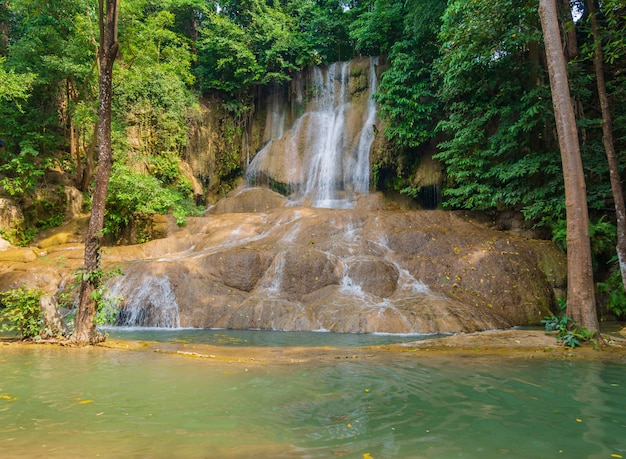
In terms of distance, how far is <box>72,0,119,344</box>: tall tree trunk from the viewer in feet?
21.6

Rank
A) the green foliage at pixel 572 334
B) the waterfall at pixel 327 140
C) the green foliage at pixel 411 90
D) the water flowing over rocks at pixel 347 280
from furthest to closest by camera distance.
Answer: the waterfall at pixel 327 140 < the green foliage at pixel 411 90 < the water flowing over rocks at pixel 347 280 < the green foliage at pixel 572 334

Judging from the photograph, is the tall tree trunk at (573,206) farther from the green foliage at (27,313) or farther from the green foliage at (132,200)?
the green foliage at (132,200)

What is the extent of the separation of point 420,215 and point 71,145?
16.7 metres

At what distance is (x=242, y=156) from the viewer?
954 inches

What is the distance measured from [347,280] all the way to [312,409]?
718 centimetres

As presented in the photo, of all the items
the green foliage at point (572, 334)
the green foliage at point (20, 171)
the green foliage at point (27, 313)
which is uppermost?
the green foliage at point (20, 171)

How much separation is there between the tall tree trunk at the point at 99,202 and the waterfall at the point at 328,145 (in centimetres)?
1299

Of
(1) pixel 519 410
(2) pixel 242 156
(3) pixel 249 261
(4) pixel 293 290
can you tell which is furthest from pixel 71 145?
(1) pixel 519 410

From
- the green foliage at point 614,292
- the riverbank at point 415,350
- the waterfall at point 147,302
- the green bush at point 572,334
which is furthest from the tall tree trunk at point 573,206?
the waterfall at point 147,302

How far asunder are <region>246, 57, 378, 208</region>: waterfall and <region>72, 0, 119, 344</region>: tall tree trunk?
42.6 ft

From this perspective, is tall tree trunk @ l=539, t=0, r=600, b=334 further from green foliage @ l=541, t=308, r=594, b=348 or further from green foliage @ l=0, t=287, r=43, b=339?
green foliage @ l=0, t=287, r=43, b=339

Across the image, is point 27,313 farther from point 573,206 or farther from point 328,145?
point 328,145

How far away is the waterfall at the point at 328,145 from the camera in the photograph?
20.2 meters

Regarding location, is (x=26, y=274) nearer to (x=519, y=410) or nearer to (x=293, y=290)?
(x=293, y=290)
